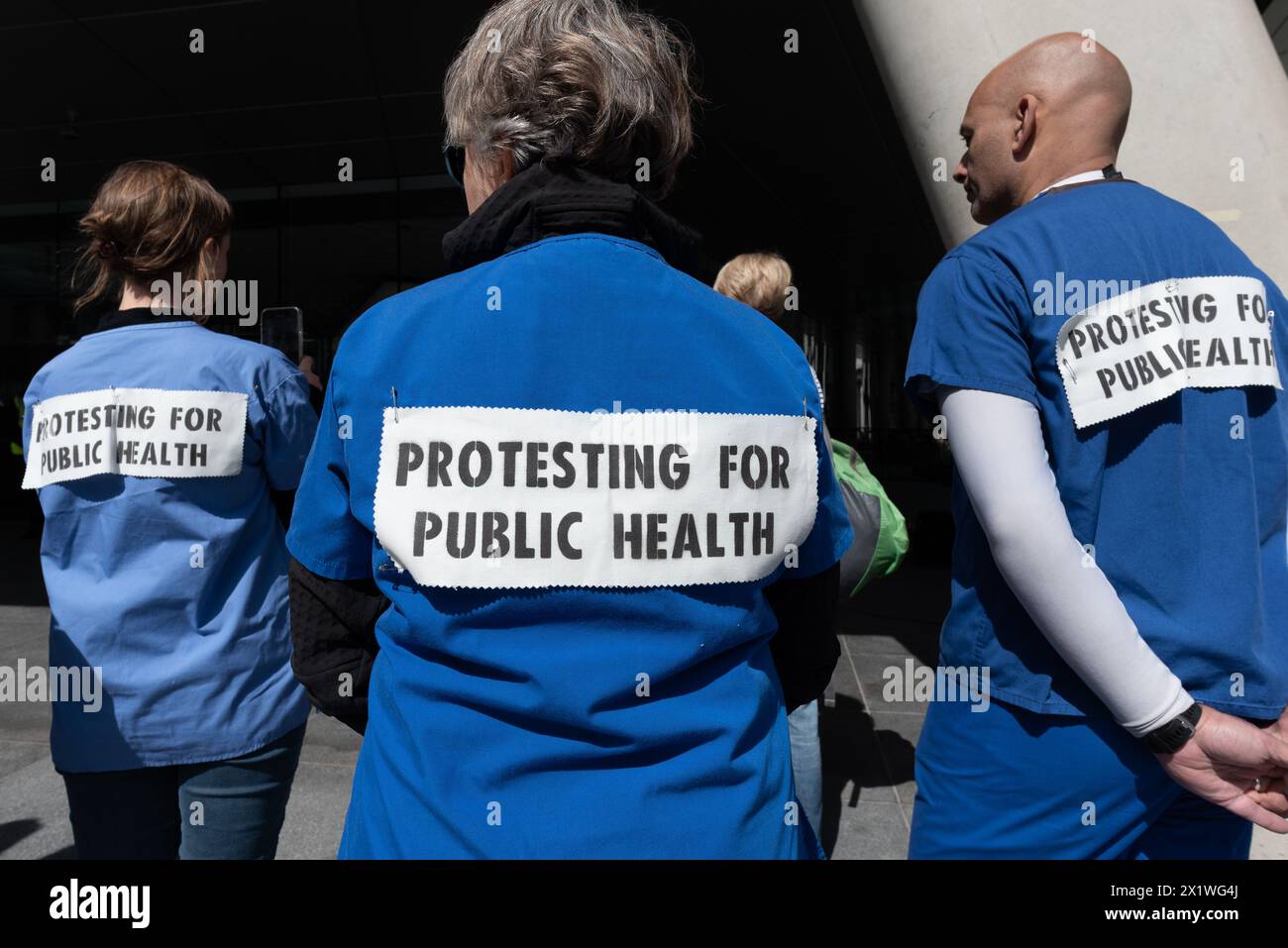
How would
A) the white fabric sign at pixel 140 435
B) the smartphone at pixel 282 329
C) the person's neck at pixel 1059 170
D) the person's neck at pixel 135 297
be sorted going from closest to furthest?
1. the person's neck at pixel 1059 170
2. the white fabric sign at pixel 140 435
3. the person's neck at pixel 135 297
4. the smartphone at pixel 282 329

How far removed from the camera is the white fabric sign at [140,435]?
1.88 m

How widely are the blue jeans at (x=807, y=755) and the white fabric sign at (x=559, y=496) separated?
2.01m

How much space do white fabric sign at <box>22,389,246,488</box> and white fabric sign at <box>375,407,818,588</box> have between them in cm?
101

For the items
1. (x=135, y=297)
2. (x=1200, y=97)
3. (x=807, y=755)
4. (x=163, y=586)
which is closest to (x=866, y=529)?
(x=807, y=755)

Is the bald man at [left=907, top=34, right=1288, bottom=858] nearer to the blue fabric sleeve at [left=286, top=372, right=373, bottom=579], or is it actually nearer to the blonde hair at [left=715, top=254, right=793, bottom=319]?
the blue fabric sleeve at [left=286, top=372, right=373, bottom=579]


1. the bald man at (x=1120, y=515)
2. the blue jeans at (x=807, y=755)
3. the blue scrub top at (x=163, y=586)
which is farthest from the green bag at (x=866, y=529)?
the blue scrub top at (x=163, y=586)

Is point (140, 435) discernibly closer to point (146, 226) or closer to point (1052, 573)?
point (146, 226)

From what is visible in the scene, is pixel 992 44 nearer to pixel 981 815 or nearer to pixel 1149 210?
pixel 1149 210

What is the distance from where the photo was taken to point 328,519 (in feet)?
3.91

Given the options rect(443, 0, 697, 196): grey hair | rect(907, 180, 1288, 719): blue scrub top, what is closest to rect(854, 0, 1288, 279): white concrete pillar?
A: rect(907, 180, 1288, 719): blue scrub top

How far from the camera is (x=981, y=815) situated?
1483mm

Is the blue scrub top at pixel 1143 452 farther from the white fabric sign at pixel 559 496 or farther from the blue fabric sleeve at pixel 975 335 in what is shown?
the white fabric sign at pixel 559 496

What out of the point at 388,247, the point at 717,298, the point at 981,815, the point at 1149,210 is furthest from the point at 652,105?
the point at 388,247

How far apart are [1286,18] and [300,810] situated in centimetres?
1142
